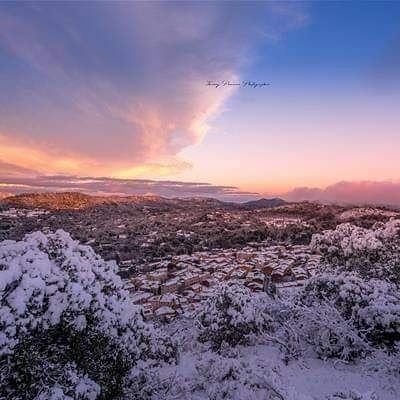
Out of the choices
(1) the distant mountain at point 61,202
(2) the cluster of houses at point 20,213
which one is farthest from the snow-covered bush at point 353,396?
(1) the distant mountain at point 61,202

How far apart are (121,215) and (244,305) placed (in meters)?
40.6

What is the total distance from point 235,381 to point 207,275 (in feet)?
32.8

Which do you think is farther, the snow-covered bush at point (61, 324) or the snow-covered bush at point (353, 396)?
the snow-covered bush at point (353, 396)

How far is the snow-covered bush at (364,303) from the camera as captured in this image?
907cm

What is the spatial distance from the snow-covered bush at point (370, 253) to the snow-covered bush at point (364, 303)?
9.66ft

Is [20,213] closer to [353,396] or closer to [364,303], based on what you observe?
[364,303]

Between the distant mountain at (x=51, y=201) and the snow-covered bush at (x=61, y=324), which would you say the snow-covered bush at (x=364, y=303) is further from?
the distant mountain at (x=51, y=201)

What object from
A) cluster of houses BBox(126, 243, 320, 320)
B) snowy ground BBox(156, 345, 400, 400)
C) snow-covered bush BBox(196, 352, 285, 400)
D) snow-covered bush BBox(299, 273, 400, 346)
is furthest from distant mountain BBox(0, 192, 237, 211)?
snow-covered bush BBox(196, 352, 285, 400)

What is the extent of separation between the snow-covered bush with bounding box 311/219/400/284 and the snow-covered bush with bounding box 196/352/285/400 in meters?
6.92

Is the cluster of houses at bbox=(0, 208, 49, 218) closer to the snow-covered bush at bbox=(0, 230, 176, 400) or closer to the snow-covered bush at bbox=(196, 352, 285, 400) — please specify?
the snow-covered bush at bbox=(196, 352, 285, 400)

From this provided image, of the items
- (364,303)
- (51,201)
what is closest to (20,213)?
(51,201)

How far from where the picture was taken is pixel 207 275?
17500mm

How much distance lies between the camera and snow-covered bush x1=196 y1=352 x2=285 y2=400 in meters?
7.12

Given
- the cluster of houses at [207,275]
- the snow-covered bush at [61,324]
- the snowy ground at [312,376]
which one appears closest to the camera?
the snow-covered bush at [61,324]
